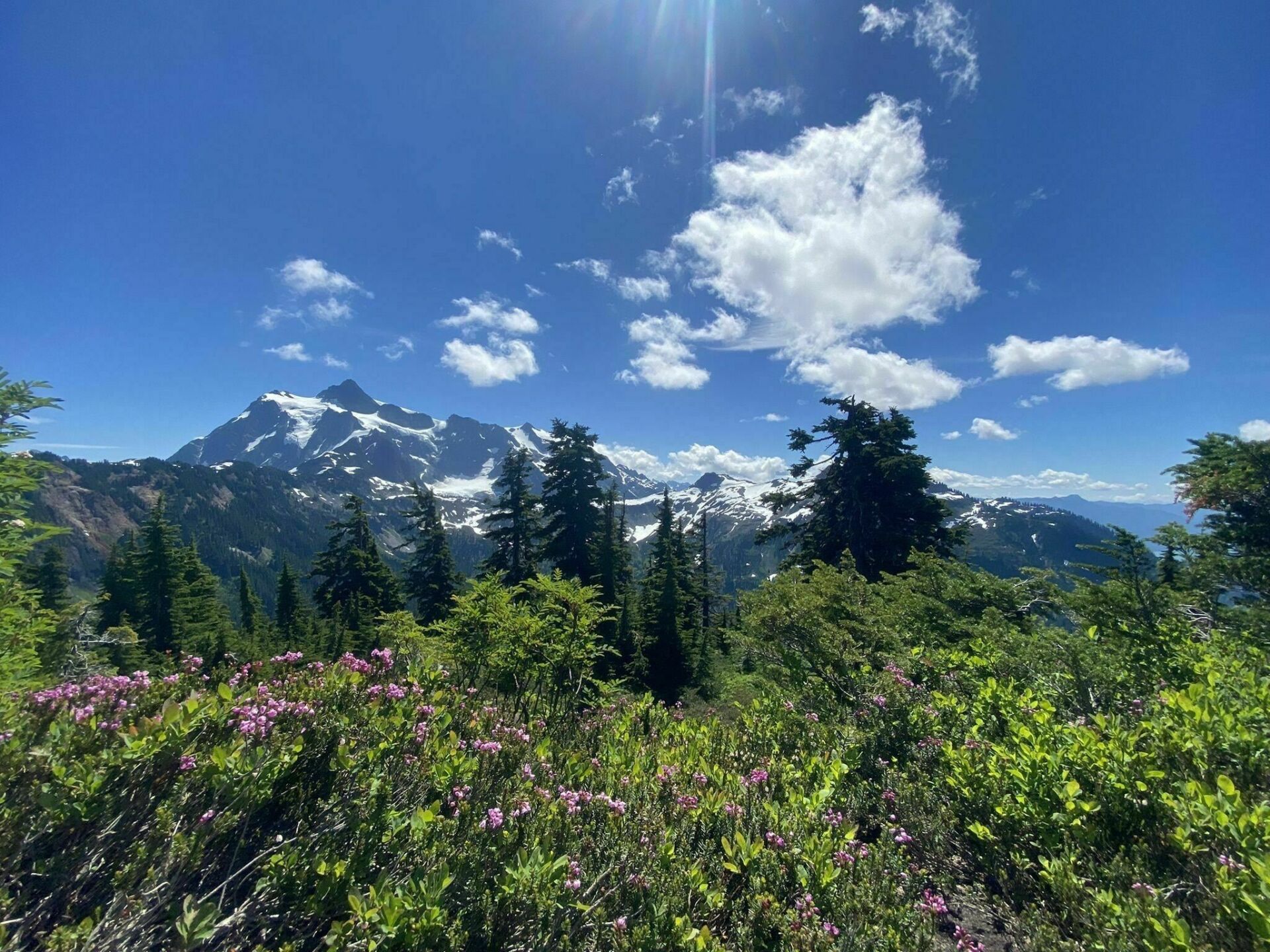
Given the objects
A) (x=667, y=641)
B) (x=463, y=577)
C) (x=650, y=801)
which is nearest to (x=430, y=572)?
(x=463, y=577)

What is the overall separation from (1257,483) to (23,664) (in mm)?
16094

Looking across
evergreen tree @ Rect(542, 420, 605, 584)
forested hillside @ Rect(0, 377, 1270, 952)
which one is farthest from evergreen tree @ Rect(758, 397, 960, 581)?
forested hillside @ Rect(0, 377, 1270, 952)

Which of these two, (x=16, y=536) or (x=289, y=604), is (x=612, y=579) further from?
(x=289, y=604)

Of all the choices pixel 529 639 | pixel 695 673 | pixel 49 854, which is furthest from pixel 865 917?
pixel 695 673

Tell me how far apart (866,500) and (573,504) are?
13599 mm

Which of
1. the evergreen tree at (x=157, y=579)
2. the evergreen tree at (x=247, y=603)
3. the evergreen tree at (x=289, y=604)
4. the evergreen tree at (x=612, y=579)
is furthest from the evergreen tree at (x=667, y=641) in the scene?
the evergreen tree at (x=247, y=603)

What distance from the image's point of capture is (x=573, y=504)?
2573cm

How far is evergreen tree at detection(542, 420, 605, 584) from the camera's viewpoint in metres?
25.5

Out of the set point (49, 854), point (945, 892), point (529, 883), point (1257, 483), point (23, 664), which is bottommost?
point (945, 892)

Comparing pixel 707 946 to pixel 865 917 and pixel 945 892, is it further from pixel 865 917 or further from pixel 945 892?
pixel 945 892

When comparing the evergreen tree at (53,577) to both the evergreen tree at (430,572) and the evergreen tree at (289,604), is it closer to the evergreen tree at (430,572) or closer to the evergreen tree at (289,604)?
the evergreen tree at (289,604)

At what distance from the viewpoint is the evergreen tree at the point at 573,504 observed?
25.5 m

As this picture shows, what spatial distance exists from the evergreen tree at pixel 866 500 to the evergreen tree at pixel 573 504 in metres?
8.58

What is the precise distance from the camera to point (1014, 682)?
17.7 feet
